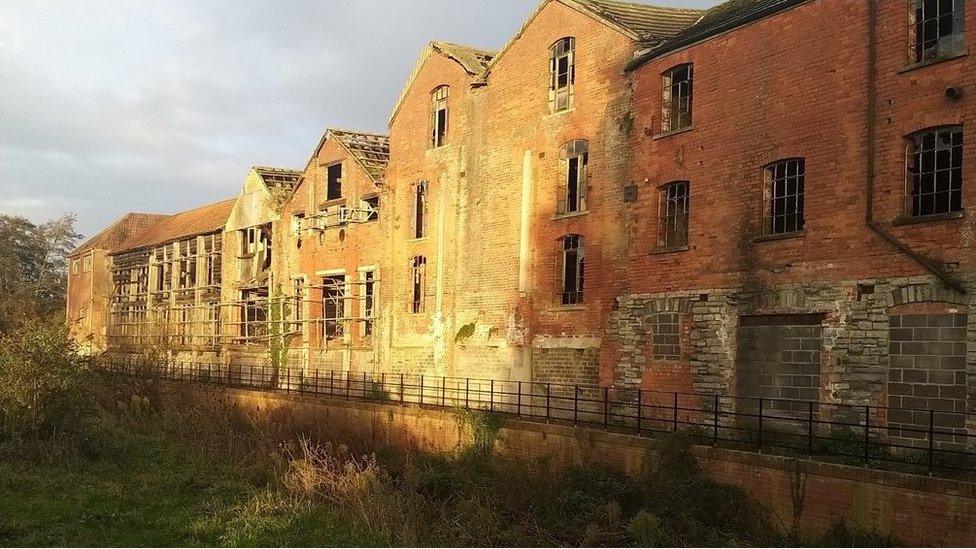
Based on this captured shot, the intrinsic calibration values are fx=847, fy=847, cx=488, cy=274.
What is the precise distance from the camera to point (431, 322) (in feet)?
80.6

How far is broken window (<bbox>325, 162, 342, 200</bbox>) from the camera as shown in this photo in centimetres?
3022

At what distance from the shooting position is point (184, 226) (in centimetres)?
4138

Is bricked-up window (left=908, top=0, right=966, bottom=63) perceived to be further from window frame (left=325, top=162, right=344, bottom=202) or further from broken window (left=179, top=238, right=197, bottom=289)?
broken window (left=179, top=238, right=197, bottom=289)

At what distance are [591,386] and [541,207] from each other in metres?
4.89

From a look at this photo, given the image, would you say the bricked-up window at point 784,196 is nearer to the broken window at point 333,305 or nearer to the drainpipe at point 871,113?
the drainpipe at point 871,113

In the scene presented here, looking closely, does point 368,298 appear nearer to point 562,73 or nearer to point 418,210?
Result: point 418,210

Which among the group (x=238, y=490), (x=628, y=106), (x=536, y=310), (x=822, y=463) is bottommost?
(x=238, y=490)

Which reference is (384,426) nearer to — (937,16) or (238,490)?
(238,490)

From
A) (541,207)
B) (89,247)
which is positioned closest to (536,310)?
(541,207)

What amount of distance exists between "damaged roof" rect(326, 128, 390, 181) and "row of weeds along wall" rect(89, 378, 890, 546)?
10.9m

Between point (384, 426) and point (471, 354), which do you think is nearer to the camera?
point (384, 426)

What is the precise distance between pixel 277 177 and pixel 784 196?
24.6 m

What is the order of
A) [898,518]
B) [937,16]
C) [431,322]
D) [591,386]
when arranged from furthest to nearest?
1. [431,322]
2. [591,386]
3. [937,16]
4. [898,518]

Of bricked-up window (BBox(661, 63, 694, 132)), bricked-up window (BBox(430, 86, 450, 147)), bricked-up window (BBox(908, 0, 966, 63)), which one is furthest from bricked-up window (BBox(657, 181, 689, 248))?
bricked-up window (BBox(430, 86, 450, 147))
